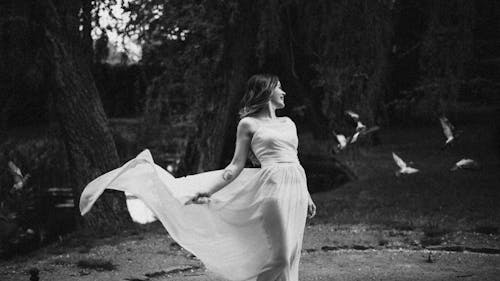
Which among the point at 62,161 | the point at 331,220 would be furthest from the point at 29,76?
the point at 331,220

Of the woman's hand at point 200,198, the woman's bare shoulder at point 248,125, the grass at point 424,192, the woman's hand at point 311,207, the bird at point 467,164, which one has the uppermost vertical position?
the woman's bare shoulder at point 248,125

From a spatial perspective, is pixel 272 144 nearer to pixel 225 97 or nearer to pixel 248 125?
pixel 248 125

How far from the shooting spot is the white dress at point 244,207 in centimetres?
588

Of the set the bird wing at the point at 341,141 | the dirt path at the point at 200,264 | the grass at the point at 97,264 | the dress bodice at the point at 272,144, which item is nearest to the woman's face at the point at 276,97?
the dress bodice at the point at 272,144

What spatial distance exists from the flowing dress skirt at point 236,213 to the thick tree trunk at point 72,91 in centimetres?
527

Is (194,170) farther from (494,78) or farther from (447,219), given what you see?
(494,78)

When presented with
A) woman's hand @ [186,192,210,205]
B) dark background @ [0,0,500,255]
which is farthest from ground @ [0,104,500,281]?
woman's hand @ [186,192,210,205]

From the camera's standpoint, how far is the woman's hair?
232 inches

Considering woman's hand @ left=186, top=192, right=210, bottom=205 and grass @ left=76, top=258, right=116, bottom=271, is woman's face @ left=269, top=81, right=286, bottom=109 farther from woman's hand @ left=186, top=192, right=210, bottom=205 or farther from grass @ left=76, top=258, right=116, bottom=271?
grass @ left=76, top=258, right=116, bottom=271

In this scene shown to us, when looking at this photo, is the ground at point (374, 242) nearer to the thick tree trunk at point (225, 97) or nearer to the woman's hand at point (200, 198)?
the woman's hand at point (200, 198)

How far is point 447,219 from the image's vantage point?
11570 millimetres

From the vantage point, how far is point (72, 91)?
461 inches

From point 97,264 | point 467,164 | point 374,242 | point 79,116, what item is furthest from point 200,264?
point 467,164

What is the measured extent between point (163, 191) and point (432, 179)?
9875 mm
